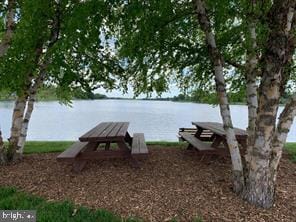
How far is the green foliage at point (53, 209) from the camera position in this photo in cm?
430

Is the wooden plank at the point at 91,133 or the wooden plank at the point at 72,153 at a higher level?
the wooden plank at the point at 91,133

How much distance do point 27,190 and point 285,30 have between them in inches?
182

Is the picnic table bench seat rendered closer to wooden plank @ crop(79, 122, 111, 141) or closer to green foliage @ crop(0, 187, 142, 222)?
wooden plank @ crop(79, 122, 111, 141)

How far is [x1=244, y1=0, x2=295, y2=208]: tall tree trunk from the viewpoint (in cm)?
441

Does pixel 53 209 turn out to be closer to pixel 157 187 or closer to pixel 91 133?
pixel 157 187

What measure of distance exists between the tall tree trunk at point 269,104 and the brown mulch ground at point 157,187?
0.26 m

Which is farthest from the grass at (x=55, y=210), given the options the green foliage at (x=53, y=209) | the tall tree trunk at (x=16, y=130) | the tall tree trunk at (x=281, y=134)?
the tall tree trunk at (x=16, y=130)

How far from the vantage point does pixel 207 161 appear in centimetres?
677

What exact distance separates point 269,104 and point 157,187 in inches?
84.5

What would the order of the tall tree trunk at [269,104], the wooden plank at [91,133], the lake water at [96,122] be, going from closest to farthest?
the tall tree trunk at [269,104]
the wooden plank at [91,133]
the lake water at [96,122]

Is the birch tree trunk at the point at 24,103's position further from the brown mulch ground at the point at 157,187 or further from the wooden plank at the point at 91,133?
the wooden plank at the point at 91,133

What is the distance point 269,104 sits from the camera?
4539 millimetres

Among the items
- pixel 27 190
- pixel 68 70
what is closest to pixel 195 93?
pixel 68 70

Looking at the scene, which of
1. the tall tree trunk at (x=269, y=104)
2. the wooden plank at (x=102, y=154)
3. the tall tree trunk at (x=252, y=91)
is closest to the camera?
the tall tree trunk at (x=269, y=104)
